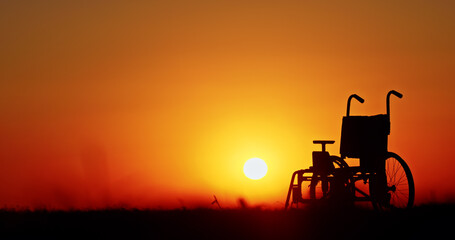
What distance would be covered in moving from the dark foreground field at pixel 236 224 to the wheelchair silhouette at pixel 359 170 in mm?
585

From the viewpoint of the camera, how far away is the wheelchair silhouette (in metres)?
14.6

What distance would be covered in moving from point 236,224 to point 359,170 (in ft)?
12.4

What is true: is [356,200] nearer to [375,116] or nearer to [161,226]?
[375,116]

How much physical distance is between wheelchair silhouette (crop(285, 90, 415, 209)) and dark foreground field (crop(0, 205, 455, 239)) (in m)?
0.58

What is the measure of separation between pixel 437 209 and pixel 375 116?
2.13 metres

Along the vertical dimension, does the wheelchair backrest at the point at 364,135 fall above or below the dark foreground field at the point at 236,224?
above

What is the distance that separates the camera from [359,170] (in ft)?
48.6

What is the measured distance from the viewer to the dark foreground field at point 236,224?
1080 centimetres

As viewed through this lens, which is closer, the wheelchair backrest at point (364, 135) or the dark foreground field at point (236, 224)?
the dark foreground field at point (236, 224)

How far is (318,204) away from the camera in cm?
1518

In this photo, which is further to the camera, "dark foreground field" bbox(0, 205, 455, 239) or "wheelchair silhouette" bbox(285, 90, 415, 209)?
"wheelchair silhouette" bbox(285, 90, 415, 209)

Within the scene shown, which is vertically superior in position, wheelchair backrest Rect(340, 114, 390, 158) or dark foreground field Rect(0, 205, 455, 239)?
wheelchair backrest Rect(340, 114, 390, 158)

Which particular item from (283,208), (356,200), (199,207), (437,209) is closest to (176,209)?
(199,207)

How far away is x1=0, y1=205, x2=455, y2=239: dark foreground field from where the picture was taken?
35.4ft
